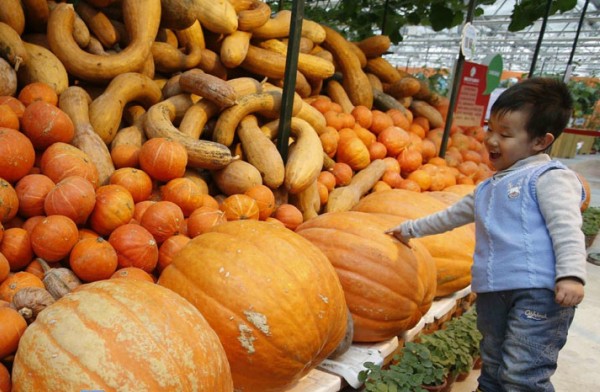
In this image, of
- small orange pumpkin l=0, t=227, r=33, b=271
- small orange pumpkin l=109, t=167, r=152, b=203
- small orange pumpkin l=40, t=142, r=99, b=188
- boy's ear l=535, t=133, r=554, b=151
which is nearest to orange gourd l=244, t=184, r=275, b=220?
small orange pumpkin l=109, t=167, r=152, b=203

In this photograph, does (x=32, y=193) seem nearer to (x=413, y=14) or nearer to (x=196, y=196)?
(x=196, y=196)

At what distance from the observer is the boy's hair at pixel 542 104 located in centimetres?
174

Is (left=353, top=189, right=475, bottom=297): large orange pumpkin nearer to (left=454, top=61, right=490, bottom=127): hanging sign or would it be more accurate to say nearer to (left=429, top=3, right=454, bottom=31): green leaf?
(left=454, top=61, right=490, bottom=127): hanging sign

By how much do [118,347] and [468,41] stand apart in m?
3.87

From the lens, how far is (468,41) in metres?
3.92

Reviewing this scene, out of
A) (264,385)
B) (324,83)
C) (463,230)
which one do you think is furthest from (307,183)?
(324,83)

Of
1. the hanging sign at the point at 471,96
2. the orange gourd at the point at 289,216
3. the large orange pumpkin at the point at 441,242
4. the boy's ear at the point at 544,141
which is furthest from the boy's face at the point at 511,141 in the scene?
the hanging sign at the point at 471,96

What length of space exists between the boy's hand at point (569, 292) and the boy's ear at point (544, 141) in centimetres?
54

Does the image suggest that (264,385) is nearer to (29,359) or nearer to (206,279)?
(206,279)

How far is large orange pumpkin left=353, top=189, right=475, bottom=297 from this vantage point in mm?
2564

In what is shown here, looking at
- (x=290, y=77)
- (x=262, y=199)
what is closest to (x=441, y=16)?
(x=290, y=77)

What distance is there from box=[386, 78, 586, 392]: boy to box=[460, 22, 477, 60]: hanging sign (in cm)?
225

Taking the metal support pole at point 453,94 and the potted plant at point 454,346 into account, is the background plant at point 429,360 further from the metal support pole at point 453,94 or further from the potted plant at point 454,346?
the metal support pole at point 453,94

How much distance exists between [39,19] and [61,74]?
0.52m
